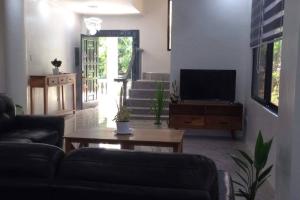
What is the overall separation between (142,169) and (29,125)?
3299 millimetres

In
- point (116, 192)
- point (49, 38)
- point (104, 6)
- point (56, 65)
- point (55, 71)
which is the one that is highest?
point (104, 6)

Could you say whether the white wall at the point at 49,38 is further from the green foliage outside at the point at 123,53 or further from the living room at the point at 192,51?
the green foliage outside at the point at 123,53

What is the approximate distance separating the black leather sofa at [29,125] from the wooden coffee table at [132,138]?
0.26 meters

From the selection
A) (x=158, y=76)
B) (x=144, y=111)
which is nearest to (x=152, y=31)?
(x=158, y=76)

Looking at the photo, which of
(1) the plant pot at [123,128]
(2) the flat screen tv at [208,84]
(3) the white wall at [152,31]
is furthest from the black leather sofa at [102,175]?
(3) the white wall at [152,31]

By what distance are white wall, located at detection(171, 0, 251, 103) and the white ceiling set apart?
2.00m

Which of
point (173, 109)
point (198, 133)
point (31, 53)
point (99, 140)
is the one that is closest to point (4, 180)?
point (99, 140)

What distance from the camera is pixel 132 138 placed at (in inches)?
147

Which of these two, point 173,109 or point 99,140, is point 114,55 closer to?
point 173,109

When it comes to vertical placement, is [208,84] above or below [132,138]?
above

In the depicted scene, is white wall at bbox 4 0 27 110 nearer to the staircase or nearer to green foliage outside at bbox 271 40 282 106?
the staircase

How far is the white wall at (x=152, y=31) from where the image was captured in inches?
363

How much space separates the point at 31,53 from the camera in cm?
697

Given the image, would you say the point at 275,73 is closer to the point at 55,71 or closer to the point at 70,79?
the point at 55,71
